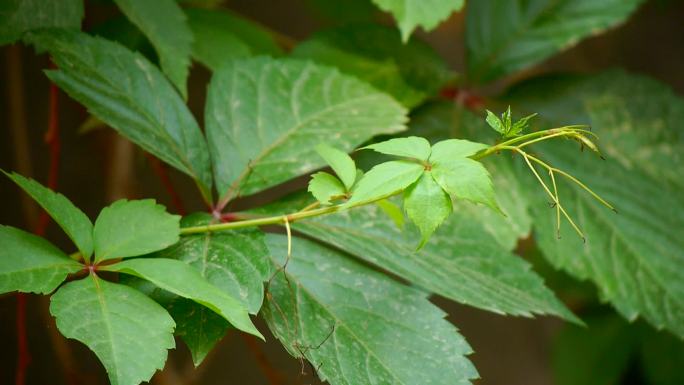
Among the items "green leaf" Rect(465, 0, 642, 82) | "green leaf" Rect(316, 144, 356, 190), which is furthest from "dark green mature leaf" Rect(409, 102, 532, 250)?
"green leaf" Rect(316, 144, 356, 190)

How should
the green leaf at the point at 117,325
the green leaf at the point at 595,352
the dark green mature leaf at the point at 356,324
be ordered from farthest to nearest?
the green leaf at the point at 595,352
the dark green mature leaf at the point at 356,324
the green leaf at the point at 117,325

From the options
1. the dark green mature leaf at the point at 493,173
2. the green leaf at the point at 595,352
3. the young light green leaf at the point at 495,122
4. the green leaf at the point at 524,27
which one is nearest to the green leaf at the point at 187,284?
the young light green leaf at the point at 495,122

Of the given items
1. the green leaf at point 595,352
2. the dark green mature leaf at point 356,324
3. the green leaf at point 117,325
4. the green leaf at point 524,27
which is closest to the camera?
the green leaf at point 117,325

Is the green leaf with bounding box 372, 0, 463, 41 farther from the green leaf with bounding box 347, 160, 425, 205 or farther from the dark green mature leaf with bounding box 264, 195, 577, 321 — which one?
the green leaf with bounding box 347, 160, 425, 205

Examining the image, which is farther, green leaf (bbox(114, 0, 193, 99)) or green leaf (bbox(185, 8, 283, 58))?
green leaf (bbox(185, 8, 283, 58))

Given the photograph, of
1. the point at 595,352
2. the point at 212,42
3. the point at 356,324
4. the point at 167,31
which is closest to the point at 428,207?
the point at 356,324

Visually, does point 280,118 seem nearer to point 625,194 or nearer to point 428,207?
point 428,207

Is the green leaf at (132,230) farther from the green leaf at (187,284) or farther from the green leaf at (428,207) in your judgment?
the green leaf at (428,207)
